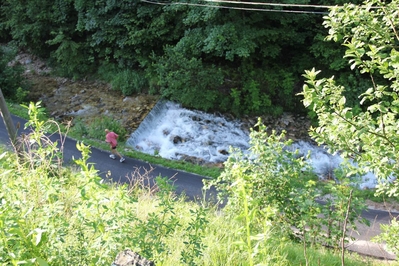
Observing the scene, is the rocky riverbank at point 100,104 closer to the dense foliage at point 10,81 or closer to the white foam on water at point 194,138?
the white foam on water at point 194,138

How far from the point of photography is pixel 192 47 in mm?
13477

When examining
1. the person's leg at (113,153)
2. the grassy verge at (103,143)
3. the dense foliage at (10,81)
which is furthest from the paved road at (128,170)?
the dense foliage at (10,81)

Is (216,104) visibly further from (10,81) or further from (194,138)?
(10,81)

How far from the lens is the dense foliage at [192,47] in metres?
13.1

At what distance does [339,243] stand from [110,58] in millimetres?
13658

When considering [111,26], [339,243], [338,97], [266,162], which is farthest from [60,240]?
[111,26]

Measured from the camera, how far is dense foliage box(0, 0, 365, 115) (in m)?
13.1

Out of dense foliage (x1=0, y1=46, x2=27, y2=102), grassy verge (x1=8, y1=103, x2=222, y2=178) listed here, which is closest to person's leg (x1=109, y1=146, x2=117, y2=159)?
grassy verge (x1=8, y1=103, x2=222, y2=178)

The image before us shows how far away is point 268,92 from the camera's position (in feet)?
47.7

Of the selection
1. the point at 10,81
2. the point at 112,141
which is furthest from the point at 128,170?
the point at 10,81

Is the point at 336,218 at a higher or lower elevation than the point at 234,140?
higher

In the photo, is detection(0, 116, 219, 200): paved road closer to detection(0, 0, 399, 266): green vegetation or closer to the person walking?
the person walking

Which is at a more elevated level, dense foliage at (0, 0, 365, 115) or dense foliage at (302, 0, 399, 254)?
dense foliage at (302, 0, 399, 254)

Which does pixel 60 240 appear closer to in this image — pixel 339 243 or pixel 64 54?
pixel 339 243
